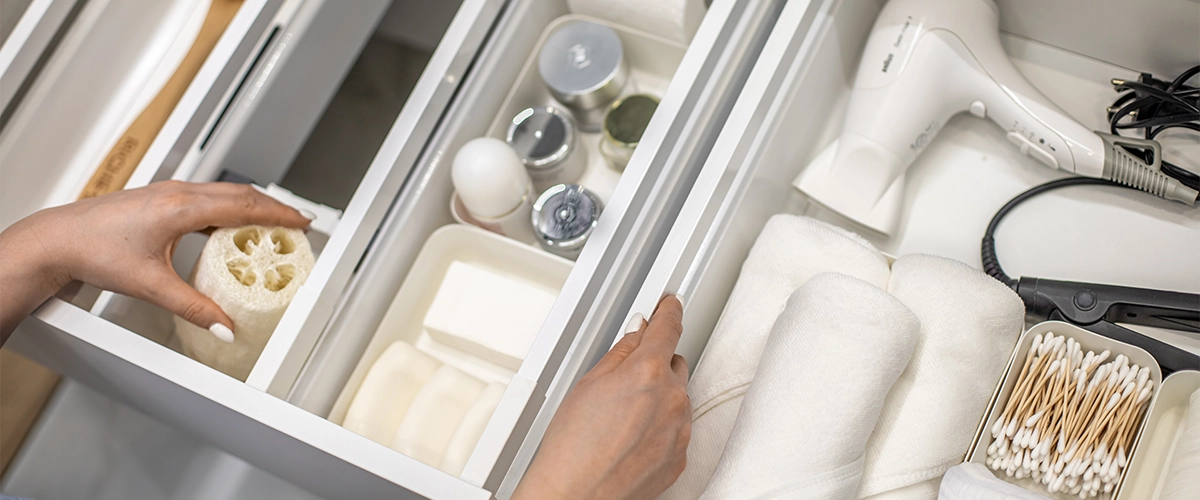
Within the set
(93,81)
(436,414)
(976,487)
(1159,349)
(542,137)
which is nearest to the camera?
(976,487)

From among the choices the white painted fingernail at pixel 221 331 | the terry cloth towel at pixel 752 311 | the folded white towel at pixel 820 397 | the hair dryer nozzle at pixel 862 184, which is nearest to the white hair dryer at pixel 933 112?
the hair dryer nozzle at pixel 862 184

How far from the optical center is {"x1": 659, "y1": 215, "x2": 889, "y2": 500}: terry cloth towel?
2.26 ft

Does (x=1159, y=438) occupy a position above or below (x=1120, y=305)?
below

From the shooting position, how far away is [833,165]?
2.81 feet

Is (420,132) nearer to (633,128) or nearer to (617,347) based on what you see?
(633,128)

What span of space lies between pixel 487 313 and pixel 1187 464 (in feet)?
2.13

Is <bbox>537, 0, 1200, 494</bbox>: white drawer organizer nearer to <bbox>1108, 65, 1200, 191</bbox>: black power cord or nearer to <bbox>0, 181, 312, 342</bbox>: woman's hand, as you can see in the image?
<bbox>1108, 65, 1200, 191</bbox>: black power cord

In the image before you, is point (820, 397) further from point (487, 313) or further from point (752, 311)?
point (487, 313)

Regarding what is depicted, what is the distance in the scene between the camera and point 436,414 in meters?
0.79

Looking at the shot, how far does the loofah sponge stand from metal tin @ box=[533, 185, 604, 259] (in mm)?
252

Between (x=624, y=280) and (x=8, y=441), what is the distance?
0.90 m

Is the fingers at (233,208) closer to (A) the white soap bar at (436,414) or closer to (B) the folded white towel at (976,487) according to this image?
(A) the white soap bar at (436,414)

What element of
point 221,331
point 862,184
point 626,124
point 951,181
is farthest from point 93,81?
point 951,181

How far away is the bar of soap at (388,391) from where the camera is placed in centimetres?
80
